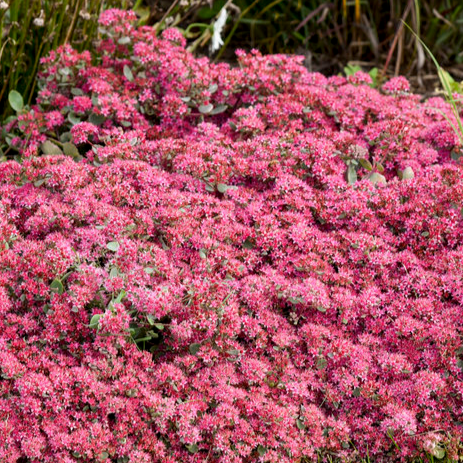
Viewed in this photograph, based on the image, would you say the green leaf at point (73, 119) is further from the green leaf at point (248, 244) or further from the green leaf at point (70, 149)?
the green leaf at point (248, 244)

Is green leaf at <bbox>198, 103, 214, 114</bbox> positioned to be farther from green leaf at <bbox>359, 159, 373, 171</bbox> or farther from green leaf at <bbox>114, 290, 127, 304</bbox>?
green leaf at <bbox>114, 290, 127, 304</bbox>

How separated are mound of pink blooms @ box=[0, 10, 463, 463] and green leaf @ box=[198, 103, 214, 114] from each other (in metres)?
0.01

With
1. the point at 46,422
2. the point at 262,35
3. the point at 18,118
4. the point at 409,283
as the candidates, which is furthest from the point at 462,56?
the point at 46,422

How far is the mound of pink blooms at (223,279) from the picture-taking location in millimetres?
2395

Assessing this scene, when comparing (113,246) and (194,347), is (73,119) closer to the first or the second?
(113,246)

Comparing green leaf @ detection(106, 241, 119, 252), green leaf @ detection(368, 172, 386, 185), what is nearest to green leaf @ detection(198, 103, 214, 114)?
green leaf @ detection(368, 172, 386, 185)

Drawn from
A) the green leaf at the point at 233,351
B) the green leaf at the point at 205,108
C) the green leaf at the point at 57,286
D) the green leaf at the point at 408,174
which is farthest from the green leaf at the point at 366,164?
the green leaf at the point at 57,286

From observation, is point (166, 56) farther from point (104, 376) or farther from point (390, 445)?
point (390, 445)

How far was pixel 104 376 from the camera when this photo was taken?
2430 millimetres

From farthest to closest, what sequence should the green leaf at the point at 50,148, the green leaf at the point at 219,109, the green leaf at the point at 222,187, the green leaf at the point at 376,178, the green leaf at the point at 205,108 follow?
the green leaf at the point at 219,109, the green leaf at the point at 205,108, the green leaf at the point at 50,148, the green leaf at the point at 376,178, the green leaf at the point at 222,187

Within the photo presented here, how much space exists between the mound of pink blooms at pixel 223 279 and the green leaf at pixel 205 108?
11 mm

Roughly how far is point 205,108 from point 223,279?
1.58 meters

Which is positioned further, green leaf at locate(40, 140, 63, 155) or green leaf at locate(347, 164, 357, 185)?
green leaf at locate(40, 140, 63, 155)

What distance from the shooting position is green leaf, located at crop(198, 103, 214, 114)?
404 cm
